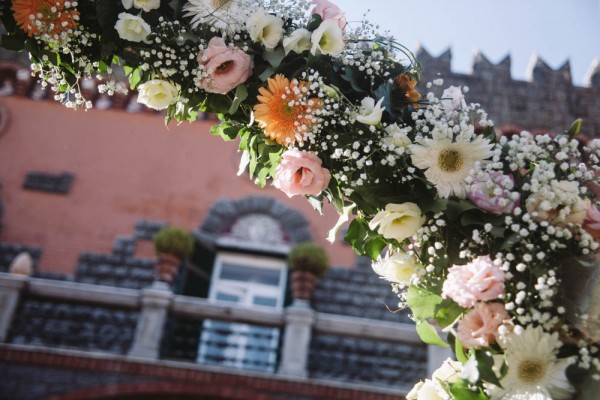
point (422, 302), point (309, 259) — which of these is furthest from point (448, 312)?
point (309, 259)

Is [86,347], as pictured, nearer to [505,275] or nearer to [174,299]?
[174,299]

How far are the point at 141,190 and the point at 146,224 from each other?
1.93 ft

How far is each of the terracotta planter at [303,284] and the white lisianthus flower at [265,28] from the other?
18.6ft

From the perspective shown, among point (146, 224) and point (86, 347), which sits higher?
point (146, 224)

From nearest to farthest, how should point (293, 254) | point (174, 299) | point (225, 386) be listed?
point (225, 386) < point (174, 299) < point (293, 254)

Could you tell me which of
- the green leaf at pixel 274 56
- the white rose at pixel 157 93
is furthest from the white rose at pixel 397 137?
the white rose at pixel 157 93

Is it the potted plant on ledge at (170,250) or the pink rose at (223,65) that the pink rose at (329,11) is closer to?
the pink rose at (223,65)

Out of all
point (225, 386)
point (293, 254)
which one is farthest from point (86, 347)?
point (293, 254)

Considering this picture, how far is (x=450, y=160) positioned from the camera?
2.16 metres

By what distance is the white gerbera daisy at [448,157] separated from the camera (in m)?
2.13

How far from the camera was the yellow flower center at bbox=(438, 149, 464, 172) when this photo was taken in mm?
2152

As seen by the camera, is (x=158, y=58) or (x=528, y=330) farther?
(x=158, y=58)

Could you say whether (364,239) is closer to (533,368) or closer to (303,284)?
(533,368)

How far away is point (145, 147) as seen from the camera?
9.95 metres
